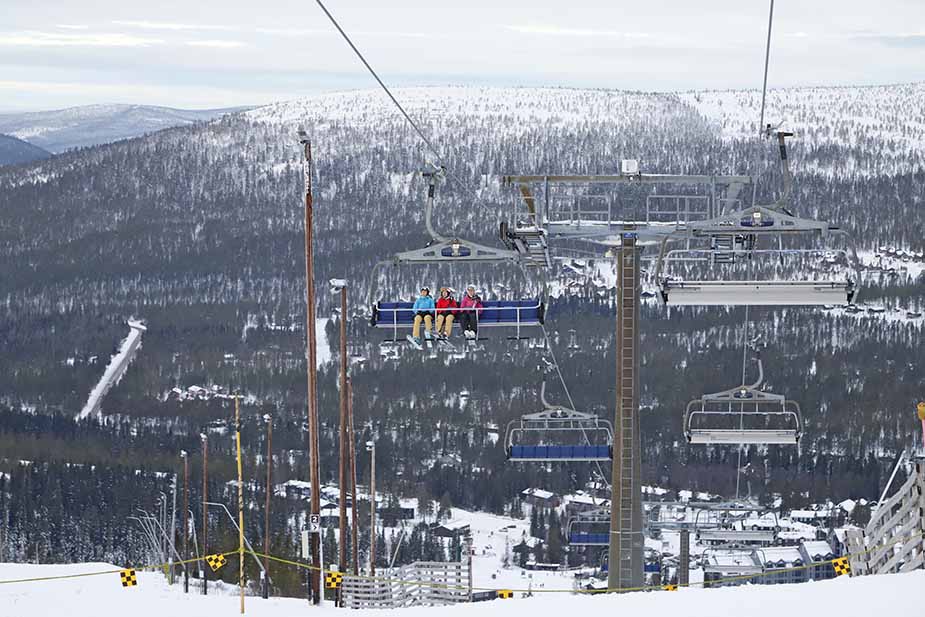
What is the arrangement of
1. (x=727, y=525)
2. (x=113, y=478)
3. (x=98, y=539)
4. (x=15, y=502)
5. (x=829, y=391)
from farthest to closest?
(x=829, y=391) → (x=113, y=478) → (x=15, y=502) → (x=98, y=539) → (x=727, y=525)

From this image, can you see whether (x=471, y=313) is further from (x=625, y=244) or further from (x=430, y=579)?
(x=430, y=579)

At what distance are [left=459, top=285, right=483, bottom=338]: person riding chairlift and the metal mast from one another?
2788mm

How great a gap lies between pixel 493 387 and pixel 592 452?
14427 centimetres

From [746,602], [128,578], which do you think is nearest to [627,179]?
[746,602]

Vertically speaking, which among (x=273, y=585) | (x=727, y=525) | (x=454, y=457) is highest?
(x=727, y=525)

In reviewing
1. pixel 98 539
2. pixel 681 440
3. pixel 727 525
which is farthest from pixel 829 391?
pixel 727 525

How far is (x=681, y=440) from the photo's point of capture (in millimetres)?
138125

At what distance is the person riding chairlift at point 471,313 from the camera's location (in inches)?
738

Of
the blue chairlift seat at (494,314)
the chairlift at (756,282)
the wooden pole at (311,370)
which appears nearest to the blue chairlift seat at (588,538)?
the wooden pole at (311,370)

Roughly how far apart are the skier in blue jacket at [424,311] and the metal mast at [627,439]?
126 inches

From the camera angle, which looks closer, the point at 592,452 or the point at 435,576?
the point at 592,452

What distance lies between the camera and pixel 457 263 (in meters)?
18.2

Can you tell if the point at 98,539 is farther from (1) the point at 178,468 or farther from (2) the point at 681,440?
(2) the point at 681,440

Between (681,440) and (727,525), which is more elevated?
(727,525)
